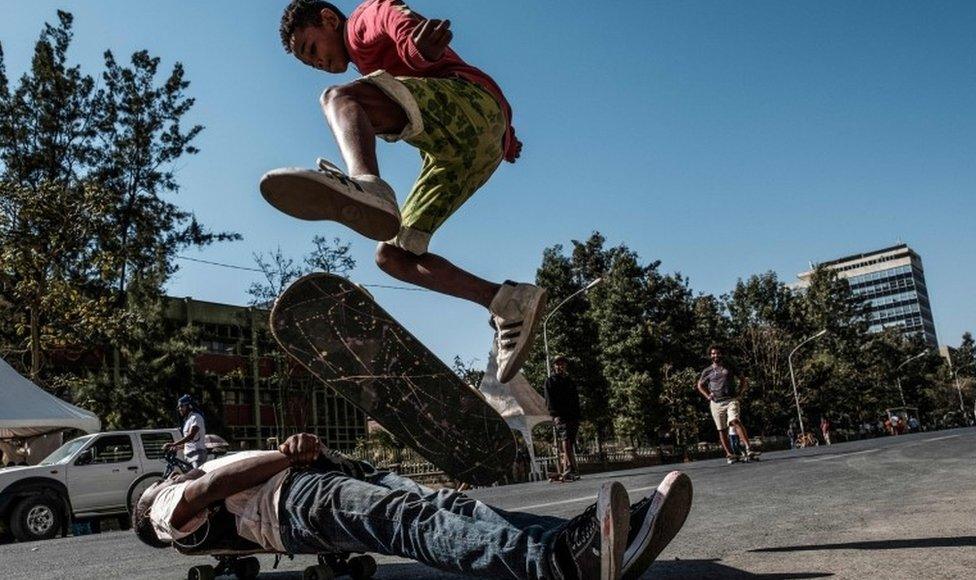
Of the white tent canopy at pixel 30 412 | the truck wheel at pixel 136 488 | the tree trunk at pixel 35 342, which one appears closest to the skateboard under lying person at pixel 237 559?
the truck wheel at pixel 136 488

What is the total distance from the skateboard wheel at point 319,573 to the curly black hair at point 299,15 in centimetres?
A: 194

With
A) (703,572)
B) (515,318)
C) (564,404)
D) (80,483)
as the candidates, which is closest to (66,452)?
(80,483)

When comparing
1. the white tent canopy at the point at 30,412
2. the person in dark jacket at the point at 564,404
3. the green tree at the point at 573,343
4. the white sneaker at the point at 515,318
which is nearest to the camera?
the white sneaker at the point at 515,318

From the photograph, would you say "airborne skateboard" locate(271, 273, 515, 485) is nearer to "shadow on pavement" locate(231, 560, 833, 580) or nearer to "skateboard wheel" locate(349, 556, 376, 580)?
"shadow on pavement" locate(231, 560, 833, 580)

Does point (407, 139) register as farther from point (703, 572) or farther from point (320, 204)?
point (703, 572)

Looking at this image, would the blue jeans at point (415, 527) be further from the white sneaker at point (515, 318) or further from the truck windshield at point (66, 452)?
the truck windshield at point (66, 452)

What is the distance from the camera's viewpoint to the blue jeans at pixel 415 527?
166 cm

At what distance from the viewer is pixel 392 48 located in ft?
8.76

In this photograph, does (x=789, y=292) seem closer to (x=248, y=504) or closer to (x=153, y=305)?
(x=153, y=305)

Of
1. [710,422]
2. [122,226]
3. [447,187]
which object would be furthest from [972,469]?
[710,422]

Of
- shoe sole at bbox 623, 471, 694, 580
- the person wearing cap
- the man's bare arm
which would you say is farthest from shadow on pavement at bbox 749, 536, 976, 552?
the person wearing cap

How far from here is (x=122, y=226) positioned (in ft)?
81.1

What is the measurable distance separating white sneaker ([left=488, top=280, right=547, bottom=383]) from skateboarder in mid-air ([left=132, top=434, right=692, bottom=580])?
83 cm

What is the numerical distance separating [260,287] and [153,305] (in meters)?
4.35
